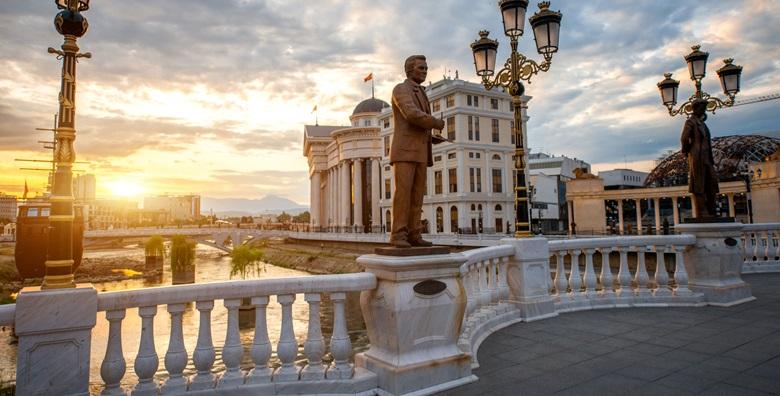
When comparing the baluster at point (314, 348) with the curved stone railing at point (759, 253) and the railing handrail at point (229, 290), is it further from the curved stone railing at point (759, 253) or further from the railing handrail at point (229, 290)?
the curved stone railing at point (759, 253)

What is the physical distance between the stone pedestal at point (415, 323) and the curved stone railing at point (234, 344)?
203mm

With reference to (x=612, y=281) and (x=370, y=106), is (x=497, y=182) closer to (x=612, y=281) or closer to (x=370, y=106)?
(x=370, y=106)

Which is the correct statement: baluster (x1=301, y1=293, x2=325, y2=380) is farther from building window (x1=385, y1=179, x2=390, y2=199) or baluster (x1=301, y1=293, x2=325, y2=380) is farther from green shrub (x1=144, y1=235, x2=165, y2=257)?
green shrub (x1=144, y1=235, x2=165, y2=257)

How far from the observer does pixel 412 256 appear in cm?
437

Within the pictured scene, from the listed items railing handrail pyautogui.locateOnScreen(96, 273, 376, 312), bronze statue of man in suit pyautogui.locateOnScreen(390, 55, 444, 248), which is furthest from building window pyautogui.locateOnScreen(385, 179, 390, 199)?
railing handrail pyautogui.locateOnScreen(96, 273, 376, 312)

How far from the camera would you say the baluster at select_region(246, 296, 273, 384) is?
Result: 3.95m

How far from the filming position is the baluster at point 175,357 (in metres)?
3.72

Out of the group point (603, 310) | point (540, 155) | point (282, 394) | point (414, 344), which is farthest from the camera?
point (540, 155)

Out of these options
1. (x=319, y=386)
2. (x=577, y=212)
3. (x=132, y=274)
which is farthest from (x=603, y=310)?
(x=132, y=274)

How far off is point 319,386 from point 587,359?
3.08 meters

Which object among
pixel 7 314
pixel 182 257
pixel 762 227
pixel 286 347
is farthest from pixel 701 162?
pixel 182 257

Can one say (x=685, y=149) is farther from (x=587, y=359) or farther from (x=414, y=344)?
(x=414, y=344)

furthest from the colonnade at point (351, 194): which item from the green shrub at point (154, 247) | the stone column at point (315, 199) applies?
the green shrub at point (154, 247)

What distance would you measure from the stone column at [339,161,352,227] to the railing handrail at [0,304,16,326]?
61324 millimetres
